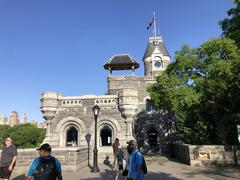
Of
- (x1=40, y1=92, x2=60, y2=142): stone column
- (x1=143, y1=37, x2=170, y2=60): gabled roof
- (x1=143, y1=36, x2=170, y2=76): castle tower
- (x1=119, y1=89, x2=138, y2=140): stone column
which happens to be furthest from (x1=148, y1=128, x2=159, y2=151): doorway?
(x1=143, y1=37, x2=170, y2=60): gabled roof

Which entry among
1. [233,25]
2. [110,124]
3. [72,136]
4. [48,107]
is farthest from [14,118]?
[233,25]

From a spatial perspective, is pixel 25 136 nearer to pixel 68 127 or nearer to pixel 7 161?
pixel 68 127

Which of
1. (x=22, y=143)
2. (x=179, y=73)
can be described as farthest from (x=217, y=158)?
(x=22, y=143)

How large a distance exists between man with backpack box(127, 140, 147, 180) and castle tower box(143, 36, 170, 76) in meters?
29.3

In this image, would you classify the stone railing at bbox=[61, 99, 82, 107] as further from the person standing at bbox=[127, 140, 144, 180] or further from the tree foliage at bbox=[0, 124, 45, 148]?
the tree foliage at bbox=[0, 124, 45, 148]

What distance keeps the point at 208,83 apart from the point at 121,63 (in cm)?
1470

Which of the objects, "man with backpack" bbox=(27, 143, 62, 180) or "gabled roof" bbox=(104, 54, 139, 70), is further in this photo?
"gabled roof" bbox=(104, 54, 139, 70)

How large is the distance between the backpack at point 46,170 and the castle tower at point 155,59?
3084 centimetres

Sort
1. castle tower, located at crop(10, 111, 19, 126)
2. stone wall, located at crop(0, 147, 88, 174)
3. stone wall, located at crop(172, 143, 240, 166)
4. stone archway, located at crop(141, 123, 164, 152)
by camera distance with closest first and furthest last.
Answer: stone wall, located at crop(0, 147, 88, 174) → stone wall, located at crop(172, 143, 240, 166) → stone archway, located at crop(141, 123, 164, 152) → castle tower, located at crop(10, 111, 19, 126)

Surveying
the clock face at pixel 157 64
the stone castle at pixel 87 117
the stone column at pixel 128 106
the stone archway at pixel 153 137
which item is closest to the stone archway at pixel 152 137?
the stone archway at pixel 153 137

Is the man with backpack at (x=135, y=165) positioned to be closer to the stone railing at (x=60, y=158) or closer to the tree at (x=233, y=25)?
the stone railing at (x=60, y=158)

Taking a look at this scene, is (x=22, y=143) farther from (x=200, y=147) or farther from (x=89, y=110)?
(x=200, y=147)

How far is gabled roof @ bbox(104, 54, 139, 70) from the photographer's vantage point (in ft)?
89.2

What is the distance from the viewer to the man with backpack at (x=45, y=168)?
152 inches
